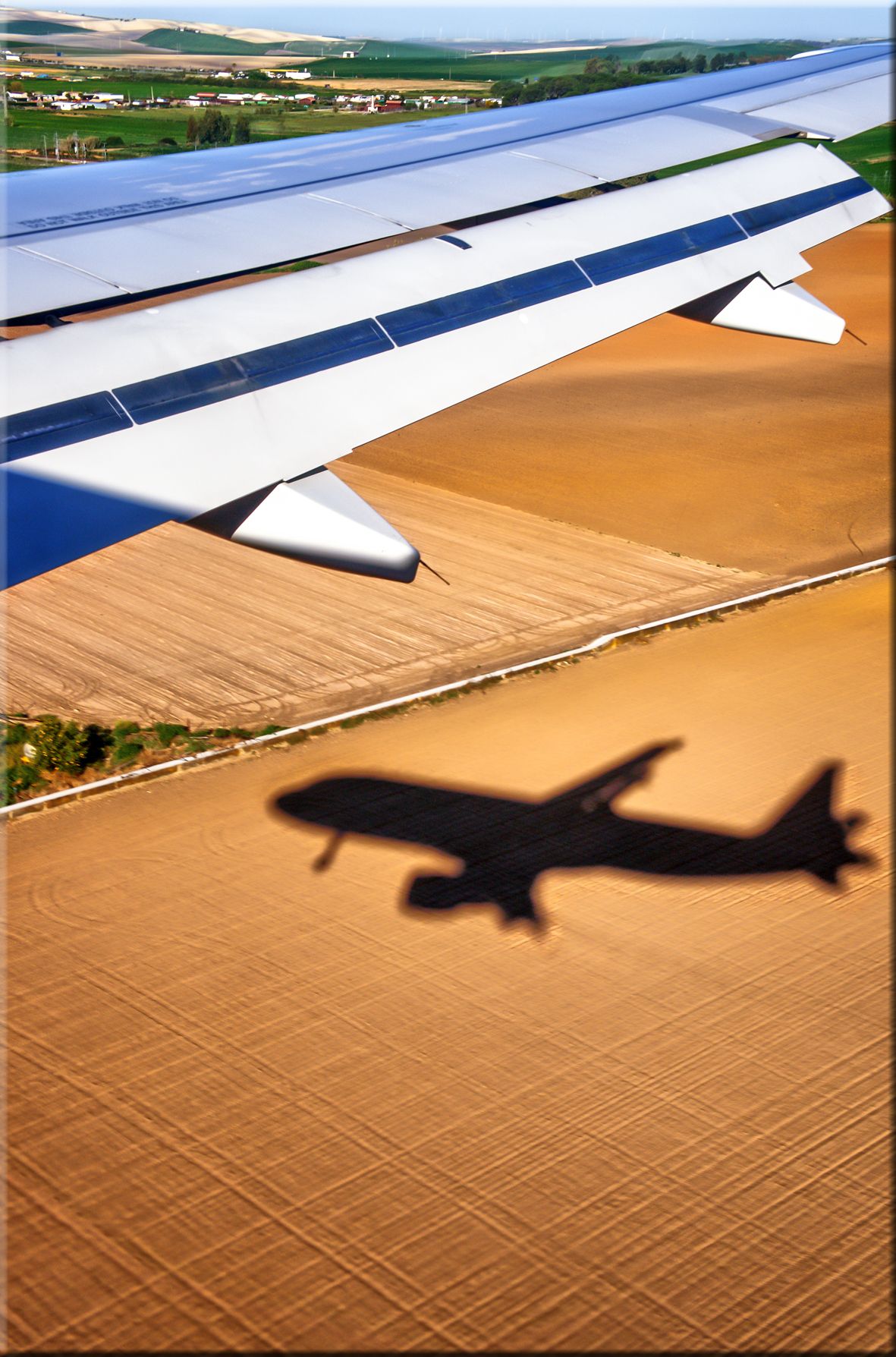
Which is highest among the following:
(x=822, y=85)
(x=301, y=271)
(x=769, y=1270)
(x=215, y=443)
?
(x=822, y=85)

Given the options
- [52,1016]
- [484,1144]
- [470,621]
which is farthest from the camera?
[470,621]

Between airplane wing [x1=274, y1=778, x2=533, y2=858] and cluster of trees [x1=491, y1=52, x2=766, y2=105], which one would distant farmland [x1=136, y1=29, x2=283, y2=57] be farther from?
airplane wing [x1=274, y1=778, x2=533, y2=858]

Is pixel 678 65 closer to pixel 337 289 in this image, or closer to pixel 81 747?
pixel 81 747

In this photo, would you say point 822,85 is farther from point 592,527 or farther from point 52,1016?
point 52,1016

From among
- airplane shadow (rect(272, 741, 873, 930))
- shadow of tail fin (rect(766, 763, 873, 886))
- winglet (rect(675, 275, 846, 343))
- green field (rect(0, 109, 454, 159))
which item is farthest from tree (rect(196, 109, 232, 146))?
shadow of tail fin (rect(766, 763, 873, 886))

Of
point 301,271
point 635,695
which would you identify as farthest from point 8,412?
point 635,695

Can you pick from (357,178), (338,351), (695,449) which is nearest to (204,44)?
(695,449)

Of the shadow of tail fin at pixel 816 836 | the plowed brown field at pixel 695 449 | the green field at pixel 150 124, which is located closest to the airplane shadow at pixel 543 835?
the shadow of tail fin at pixel 816 836
